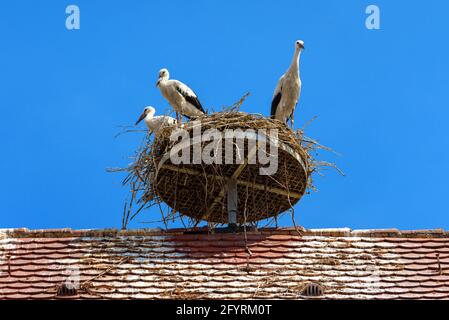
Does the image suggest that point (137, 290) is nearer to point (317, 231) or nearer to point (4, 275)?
point (4, 275)

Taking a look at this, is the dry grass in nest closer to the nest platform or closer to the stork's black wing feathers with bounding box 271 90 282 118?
the nest platform

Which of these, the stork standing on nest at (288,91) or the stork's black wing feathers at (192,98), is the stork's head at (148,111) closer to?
the stork's black wing feathers at (192,98)

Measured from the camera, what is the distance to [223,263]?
12.8 meters

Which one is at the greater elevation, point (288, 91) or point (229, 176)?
point (288, 91)

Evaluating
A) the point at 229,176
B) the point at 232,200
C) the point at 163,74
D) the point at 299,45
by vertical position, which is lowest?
the point at 232,200

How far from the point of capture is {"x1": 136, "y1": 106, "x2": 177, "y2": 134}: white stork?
15.5 m

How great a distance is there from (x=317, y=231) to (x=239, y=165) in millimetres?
1332

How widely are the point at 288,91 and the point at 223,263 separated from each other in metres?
5.23

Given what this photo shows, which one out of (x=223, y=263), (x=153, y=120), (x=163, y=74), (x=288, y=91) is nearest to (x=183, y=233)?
(x=223, y=263)

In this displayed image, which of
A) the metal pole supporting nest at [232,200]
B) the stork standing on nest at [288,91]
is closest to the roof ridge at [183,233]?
the metal pole supporting nest at [232,200]

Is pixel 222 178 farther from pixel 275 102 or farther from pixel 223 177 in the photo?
pixel 275 102

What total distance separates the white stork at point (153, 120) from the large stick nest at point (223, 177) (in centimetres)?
60

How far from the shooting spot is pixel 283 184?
1458cm

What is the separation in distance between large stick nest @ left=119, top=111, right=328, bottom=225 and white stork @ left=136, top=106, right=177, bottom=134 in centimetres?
60
